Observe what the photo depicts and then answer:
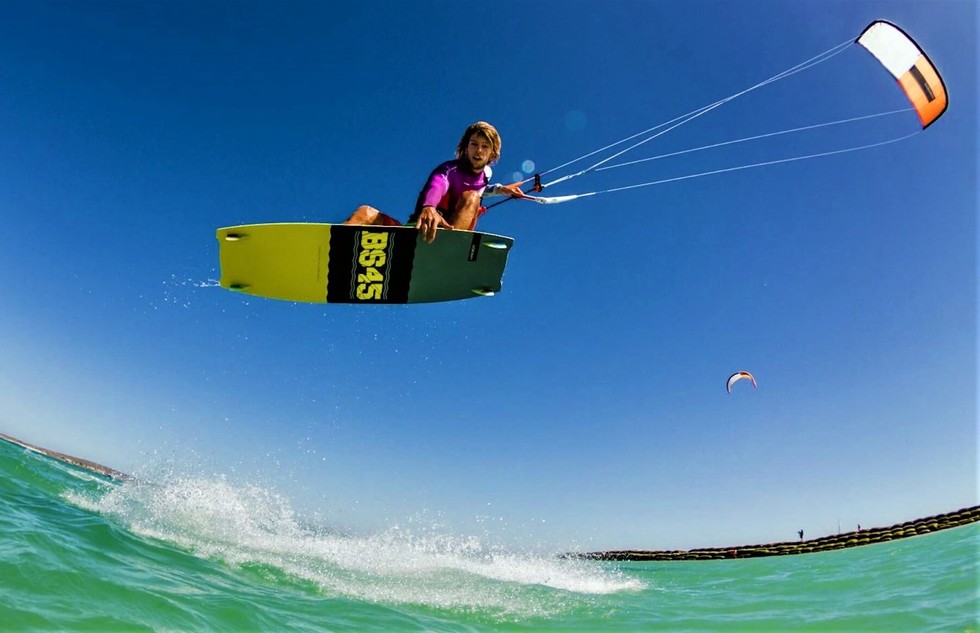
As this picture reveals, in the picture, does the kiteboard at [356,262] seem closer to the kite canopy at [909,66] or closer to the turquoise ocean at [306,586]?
the turquoise ocean at [306,586]

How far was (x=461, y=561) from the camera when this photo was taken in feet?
38.9

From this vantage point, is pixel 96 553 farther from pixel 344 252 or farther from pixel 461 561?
pixel 461 561

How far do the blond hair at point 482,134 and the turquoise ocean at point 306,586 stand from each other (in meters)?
5.35

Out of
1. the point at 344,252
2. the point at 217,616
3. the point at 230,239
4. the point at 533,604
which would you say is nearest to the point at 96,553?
the point at 217,616

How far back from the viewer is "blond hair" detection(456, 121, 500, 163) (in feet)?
20.6

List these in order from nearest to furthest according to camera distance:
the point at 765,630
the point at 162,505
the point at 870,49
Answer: the point at 765,630
the point at 870,49
the point at 162,505

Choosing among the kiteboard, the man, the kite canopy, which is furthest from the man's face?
the kite canopy

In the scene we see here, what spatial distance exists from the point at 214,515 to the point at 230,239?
19.6 feet

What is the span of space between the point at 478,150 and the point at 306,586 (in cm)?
575

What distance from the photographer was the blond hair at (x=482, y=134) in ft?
20.6

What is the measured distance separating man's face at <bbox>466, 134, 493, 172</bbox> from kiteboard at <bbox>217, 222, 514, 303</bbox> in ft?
3.21

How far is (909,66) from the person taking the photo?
8.12 meters

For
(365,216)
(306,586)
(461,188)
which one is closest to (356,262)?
(365,216)

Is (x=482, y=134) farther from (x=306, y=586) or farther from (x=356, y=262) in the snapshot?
(x=306, y=586)
